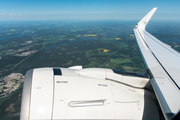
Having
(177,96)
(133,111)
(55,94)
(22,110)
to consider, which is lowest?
(133,111)

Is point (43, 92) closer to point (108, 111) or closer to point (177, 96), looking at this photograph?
point (108, 111)

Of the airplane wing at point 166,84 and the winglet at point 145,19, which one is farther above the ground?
the winglet at point 145,19

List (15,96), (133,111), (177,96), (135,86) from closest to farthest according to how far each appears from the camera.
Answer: (177,96)
(133,111)
(135,86)
(15,96)

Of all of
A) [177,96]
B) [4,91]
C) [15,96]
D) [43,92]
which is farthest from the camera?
[4,91]

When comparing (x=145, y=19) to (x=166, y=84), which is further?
(x=145, y=19)

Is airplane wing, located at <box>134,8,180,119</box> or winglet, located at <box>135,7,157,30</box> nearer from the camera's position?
airplane wing, located at <box>134,8,180,119</box>

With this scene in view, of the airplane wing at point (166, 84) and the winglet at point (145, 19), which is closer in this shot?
the airplane wing at point (166, 84)

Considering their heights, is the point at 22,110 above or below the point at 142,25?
below

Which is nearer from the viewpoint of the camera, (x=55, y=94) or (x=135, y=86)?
(x=55, y=94)

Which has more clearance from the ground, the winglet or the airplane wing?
the winglet

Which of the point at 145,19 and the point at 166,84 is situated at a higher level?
the point at 145,19

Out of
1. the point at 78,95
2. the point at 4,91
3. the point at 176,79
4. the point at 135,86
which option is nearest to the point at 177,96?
the point at 176,79
